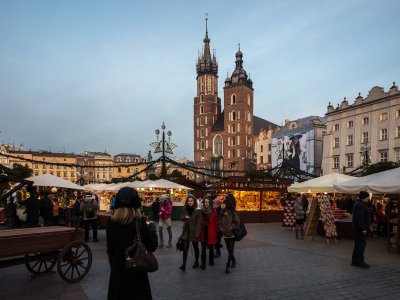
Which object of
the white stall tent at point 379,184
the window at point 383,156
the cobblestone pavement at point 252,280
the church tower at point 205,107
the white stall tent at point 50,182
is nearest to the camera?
the cobblestone pavement at point 252,280

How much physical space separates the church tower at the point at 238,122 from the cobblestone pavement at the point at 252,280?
77860mm

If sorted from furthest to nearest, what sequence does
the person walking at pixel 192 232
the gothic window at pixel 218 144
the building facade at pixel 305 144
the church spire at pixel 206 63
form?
the church spire at pixel 206 63
the gothic window at pixel 218 144
the building facade at pixel 305 144
the person walking at pixel 192 232

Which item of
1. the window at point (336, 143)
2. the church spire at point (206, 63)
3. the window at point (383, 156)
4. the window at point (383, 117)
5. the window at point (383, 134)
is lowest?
the window at point (383, 156)

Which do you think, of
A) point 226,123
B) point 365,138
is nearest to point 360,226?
point 365,138

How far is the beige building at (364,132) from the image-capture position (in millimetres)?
40625

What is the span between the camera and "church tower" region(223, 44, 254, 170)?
8975 cm

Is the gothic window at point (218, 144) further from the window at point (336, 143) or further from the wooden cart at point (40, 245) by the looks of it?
the wooden cart at point (40, 245)

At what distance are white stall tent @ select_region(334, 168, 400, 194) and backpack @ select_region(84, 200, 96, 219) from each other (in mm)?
8967

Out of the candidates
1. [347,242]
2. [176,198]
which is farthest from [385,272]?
[176,198]

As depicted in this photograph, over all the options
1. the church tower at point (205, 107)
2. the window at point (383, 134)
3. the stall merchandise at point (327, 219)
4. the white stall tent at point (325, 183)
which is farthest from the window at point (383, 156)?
the church tower at point (205, 107)

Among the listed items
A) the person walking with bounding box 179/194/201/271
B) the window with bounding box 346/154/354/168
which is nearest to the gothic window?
the window with bounding box 346/154/354/168

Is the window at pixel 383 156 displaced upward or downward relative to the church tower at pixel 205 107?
downward

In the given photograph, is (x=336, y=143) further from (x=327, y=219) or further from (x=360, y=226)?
(x=360, y=226)

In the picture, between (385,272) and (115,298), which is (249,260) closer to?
(385,272)
